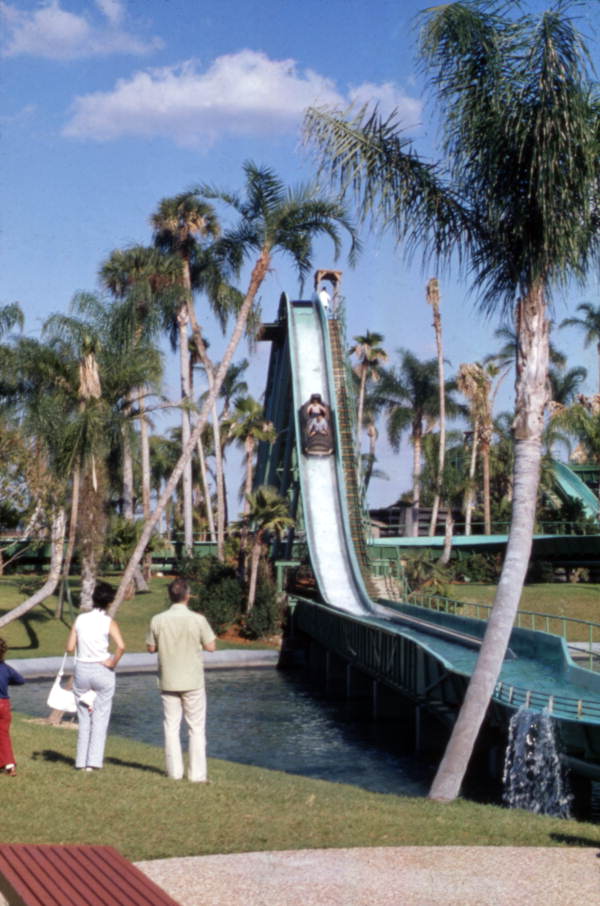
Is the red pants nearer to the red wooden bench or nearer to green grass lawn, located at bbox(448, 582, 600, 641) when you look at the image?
the red wooden bench

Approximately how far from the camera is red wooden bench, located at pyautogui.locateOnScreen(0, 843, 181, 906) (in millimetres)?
6727

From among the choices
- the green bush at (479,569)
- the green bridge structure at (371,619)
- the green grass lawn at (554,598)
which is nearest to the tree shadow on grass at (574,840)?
the green bridge structure at (371,619)

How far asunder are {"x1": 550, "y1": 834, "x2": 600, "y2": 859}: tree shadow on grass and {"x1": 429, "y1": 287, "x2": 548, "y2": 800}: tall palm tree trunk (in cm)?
418

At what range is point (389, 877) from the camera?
317 inches

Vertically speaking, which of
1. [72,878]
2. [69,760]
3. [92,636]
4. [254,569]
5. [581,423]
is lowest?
[69,760]

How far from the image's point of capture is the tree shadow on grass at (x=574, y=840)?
9.49 meters

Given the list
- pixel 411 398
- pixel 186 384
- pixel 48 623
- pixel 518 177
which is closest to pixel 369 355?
pixel 411 398

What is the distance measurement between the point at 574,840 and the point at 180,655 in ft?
13.7

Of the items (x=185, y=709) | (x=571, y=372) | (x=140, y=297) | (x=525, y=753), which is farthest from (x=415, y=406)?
(x=185, y=709)

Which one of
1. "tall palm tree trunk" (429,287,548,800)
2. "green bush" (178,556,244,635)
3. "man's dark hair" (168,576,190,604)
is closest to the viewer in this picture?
"man's dark hair" (168,576,190,604)

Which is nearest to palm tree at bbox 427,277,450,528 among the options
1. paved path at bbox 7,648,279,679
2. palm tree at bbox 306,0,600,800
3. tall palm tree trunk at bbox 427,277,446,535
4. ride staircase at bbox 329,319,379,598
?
tall palm tree trunk at bbox 427,277,446,535

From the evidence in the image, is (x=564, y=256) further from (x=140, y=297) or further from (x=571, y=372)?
(x=571, y=372)

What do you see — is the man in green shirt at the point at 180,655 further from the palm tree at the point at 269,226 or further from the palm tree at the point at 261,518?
the palm tree at the point at 261,518

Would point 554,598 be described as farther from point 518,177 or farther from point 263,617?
point 518,177
